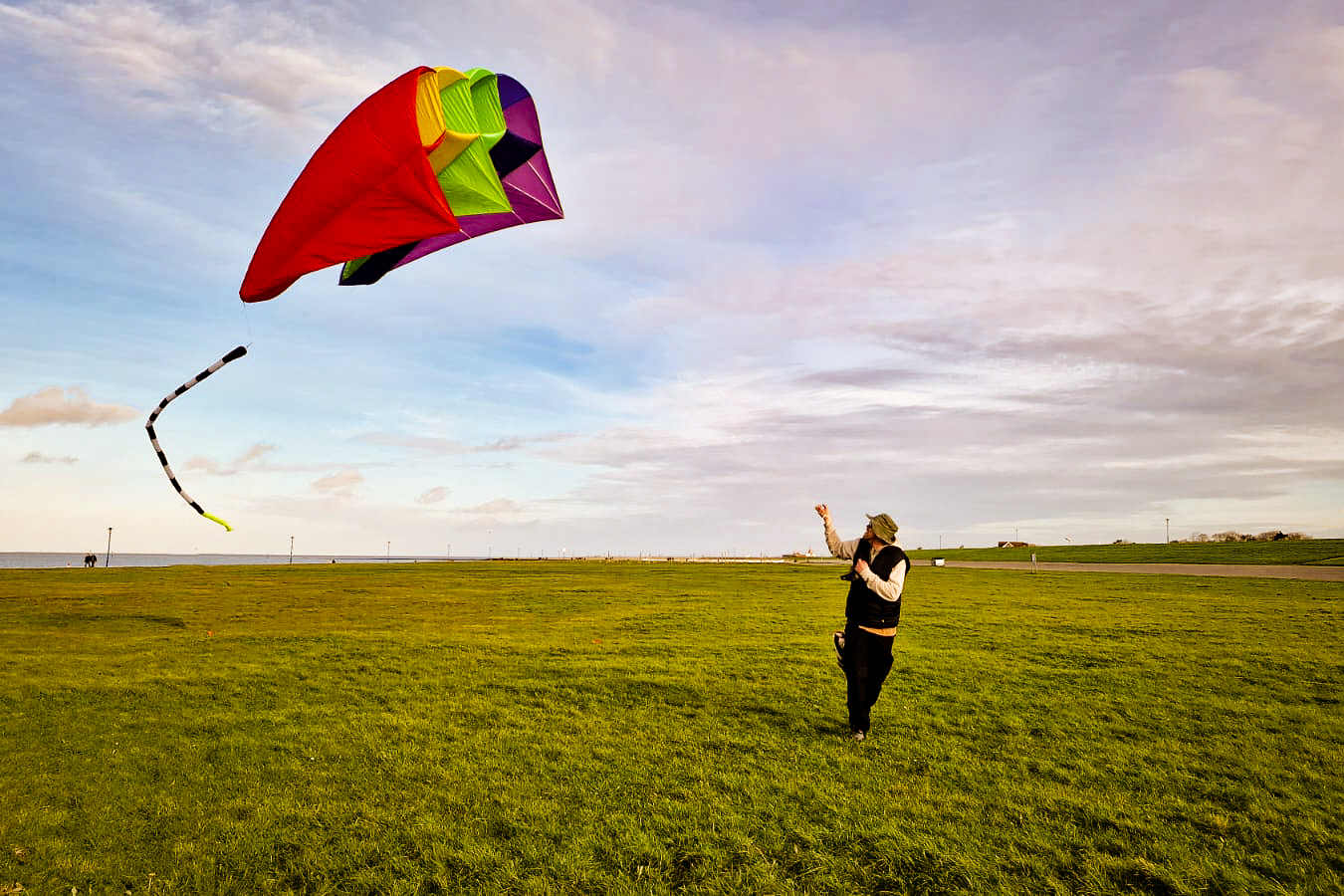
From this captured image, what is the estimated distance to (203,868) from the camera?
7188 mm

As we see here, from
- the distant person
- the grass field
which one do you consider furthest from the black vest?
the grass field

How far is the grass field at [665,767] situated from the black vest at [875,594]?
5.94ft

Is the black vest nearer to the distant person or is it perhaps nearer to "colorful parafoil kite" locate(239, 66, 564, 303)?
the distant person

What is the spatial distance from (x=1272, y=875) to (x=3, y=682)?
20736mm

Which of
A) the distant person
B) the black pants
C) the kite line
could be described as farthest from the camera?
the black pants

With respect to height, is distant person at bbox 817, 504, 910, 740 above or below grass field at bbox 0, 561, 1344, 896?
above

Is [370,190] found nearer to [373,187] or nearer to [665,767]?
[373,187]

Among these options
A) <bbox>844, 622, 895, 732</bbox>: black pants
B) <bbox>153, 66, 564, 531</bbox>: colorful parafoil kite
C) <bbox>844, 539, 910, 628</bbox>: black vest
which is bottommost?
<bbox>844, 622, 895, 732</bbox>: black pants

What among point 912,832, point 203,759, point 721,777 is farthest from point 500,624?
point 912,832

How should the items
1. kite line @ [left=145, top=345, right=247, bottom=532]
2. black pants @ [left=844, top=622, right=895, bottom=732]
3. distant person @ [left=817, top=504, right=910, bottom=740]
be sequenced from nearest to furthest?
kite line @ [left=145, top=345, right=247, bottom=532]
distant person @ [left=817, top=504, right=910, bottom=740]
black pants @ [left=844, top=622, right=895, bottom=732]

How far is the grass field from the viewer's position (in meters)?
7.05

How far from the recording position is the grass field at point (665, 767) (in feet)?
23.1

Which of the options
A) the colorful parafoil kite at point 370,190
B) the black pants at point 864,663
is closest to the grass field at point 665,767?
the black pants at point 864,663

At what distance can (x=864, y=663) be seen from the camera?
34.7 ft
